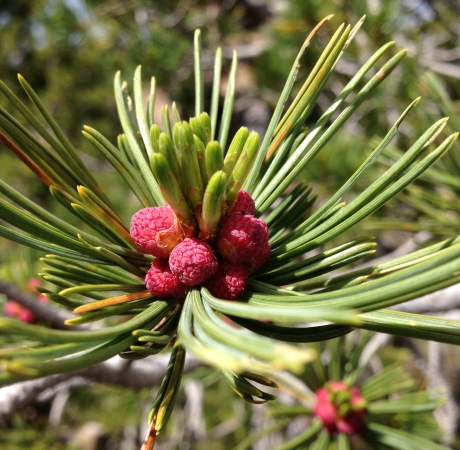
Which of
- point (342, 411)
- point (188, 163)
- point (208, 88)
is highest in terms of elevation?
point (208, 88)

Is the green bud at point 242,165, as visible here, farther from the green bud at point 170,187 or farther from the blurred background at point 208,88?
the blurred background at point 208,88

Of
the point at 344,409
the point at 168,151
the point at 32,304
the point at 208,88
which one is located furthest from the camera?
the point at 208,88

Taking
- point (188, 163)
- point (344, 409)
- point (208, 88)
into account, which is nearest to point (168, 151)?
point (188, 163)

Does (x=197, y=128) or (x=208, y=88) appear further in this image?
(x=208, y=88)

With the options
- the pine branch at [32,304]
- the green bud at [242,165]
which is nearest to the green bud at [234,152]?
the green bud at [242,165]

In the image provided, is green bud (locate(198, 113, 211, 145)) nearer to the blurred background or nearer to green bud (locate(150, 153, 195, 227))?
green bud (locate(150, 153, 195, 227))

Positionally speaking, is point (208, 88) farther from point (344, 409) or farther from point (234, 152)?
point (234, 152)

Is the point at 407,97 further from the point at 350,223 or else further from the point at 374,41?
the point at 350,223
